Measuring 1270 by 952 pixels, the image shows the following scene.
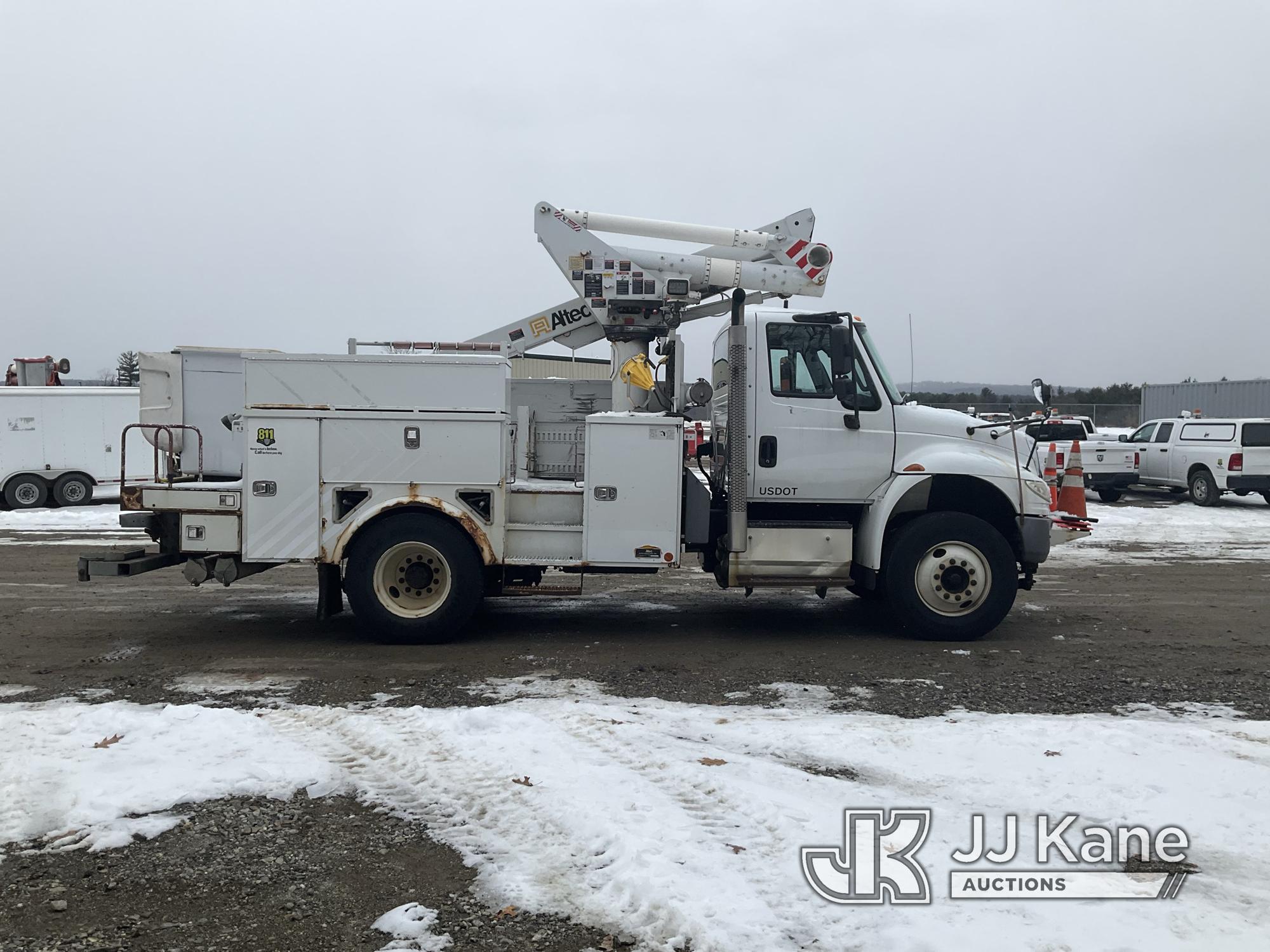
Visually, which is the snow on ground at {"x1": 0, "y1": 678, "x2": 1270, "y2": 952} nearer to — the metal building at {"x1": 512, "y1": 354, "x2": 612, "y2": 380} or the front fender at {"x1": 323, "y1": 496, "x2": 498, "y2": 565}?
the front fender at {"x1": 323, "y1": 496, "x2": 498, "y2": 565}

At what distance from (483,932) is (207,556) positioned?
18.1 feet

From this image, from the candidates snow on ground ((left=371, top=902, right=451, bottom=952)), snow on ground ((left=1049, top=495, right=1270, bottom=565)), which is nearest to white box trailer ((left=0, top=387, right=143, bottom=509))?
snow on ground ((left=1049, top=495, right=1270, bottom=565))

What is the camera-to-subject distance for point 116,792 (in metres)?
4.70

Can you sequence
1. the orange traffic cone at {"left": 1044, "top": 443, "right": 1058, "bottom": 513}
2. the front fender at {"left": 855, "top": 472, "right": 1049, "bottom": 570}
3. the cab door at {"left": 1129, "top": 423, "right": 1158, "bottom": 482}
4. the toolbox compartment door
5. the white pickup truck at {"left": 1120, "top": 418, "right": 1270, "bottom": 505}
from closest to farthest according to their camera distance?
the toolbox compartment door
the front fender at {"left": 855, "top": 472, "right": 1049, "bottom": 570}
the orange traffic cone at {"left": 1044, "top": 443, "right": 1058, "bottom": 513}
the white pickup truck at {"left": 1120, "top": 418, "right": 1270, "bottom": 505}
the cab door at {"left": 1129, "top": 423, "right": 1158, "bottom": 482}

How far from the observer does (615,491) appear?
786cm

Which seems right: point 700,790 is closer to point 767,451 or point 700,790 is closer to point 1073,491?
point 767,451

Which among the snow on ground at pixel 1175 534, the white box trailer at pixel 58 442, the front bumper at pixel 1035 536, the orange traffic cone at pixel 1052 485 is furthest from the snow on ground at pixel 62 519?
the snow on ground at pixel 1175 534

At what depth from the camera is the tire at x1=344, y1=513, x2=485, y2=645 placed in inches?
307

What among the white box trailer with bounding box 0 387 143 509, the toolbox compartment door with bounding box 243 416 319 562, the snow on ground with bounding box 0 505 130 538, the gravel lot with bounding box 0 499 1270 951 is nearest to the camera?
the gravel lot with bounding box 0 499 1270 951

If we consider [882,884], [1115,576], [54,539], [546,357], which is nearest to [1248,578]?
[1115,576]

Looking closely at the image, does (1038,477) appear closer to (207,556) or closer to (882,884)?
(882,884)

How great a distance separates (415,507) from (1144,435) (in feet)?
70.5

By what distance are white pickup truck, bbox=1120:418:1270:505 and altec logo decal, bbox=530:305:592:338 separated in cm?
1777

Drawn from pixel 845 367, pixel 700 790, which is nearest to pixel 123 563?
pixel 700 790
